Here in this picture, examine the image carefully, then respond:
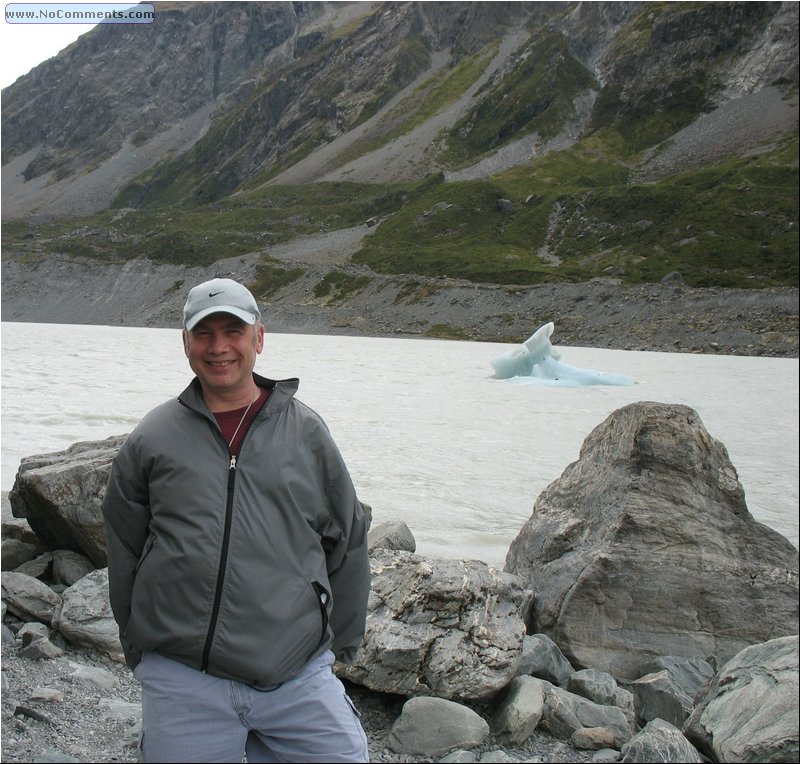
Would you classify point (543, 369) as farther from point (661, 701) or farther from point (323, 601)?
point (323, 601)

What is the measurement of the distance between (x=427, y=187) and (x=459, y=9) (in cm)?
8525

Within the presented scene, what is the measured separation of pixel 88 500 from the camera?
508 centimetres

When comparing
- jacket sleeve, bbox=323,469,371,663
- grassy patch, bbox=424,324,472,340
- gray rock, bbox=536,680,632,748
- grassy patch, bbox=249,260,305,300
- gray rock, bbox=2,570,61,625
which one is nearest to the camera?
jacket sleeve, bbox=323,469,371,663

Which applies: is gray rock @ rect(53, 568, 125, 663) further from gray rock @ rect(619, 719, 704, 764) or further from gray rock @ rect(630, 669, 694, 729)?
gray rock @ rect(630, 669, 694, 729)

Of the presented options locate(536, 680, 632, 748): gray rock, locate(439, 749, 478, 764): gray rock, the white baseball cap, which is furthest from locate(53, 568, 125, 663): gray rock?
the white baseball cap

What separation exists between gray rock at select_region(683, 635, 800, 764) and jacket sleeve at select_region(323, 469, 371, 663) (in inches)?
75.5

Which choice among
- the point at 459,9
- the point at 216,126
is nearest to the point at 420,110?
the point at 459,9

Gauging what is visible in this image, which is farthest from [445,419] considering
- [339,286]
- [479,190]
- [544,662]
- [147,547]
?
[479,190]

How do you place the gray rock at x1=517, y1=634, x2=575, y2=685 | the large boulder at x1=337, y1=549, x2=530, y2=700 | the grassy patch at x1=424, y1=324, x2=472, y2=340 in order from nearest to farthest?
the large boulder at x1=337, y1=549, x2=530, y2=700 < the gray rock at x1=517, y1=634, x2=575, y2=685 < the grassy patch at x1=424, y1=324, x2=472, y2=340

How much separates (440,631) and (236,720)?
6.00ft

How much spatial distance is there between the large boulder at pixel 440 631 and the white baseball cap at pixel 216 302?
208 centimetres

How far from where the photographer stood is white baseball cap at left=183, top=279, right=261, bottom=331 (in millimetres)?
2354

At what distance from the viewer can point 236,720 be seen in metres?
2.17

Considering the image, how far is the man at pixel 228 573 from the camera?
2.16 m
